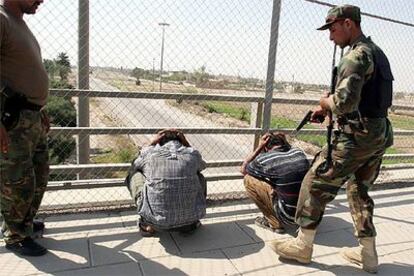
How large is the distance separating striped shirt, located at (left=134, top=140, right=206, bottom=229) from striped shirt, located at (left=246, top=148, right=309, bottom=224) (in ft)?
1.94

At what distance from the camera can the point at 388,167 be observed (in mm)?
5414

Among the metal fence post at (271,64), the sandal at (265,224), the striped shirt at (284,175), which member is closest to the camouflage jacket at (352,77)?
the striped shirt at (284,175)

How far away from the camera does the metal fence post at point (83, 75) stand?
3445mm

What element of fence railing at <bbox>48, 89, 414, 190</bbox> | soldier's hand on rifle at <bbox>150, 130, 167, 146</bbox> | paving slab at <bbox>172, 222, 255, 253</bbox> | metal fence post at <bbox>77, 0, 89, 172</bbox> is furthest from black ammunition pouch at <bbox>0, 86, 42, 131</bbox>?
paving slab at <bbox>172, 222, 255, 253</bbox>

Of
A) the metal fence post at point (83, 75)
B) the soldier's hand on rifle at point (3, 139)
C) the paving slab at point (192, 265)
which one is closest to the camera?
the soldier's hand on rifle at point (3, 139)

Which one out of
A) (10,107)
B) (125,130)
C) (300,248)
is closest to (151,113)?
(125,130)

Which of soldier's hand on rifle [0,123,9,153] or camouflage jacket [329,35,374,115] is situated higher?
camouflage jacket [329,35,374,115]

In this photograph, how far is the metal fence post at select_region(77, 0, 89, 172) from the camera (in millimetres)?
3445

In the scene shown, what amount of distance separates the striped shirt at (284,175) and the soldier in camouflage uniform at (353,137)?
36 centimetres

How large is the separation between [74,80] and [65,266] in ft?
5.70

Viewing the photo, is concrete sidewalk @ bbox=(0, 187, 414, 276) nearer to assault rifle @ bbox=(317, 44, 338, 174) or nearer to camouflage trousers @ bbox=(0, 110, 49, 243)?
camouflage trousers @ bbox=(0, 110, 49, 243)

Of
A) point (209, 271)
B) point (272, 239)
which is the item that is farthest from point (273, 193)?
point (209, 271)

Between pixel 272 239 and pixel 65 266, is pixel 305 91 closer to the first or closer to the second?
A: pixel 272 239

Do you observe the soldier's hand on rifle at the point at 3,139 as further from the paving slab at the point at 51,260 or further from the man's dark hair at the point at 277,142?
the man's dark hair at the point at 277,142
